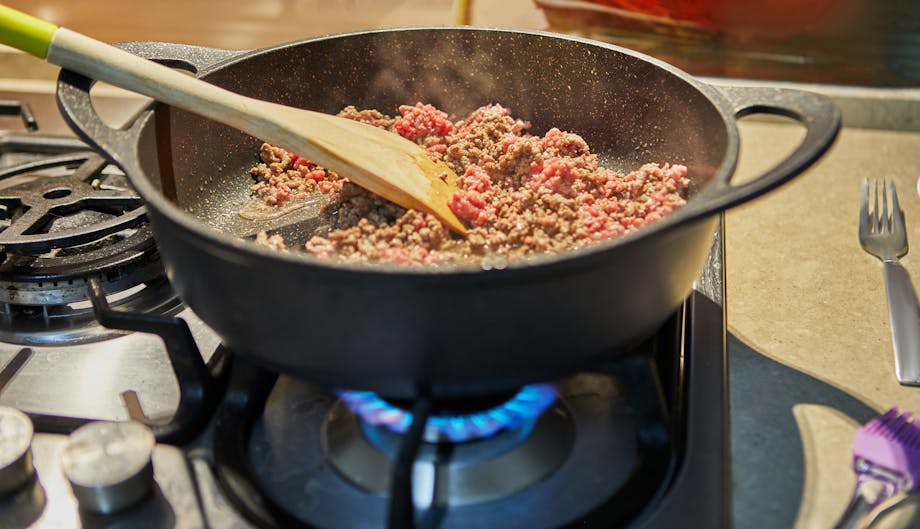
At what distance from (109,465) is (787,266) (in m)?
0.86

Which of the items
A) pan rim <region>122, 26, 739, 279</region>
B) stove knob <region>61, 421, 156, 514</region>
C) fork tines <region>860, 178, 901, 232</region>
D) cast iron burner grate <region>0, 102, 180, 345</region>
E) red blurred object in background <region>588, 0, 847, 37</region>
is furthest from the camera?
red blurred object in background <region>588, 0, 847, 37</region>

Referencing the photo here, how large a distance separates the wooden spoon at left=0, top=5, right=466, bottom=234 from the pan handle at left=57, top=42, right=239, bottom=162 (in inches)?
0.9

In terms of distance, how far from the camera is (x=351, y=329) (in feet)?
2.02

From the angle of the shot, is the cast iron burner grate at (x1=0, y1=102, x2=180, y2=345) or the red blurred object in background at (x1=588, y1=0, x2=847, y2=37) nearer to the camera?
the cast iron burner grate at (x1=0, y1=102, x2=180, y2=345)

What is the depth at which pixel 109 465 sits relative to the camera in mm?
695

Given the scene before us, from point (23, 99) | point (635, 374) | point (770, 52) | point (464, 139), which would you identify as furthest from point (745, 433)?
point (23, 99)

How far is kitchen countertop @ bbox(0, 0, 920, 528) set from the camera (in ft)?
2.54

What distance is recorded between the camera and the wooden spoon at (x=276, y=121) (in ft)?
2.70

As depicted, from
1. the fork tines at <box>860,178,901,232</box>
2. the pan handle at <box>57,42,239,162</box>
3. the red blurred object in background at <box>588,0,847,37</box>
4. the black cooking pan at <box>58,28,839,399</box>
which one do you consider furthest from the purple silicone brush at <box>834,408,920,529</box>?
the red blurred object in background at <box>588,0,847,37</box>

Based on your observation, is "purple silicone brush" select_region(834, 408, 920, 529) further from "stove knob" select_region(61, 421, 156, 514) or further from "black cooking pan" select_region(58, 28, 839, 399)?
"stove knob" select_region(61, 421, 156, 514)

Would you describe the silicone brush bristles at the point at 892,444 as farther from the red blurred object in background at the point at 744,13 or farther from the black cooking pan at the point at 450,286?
the red blurred object in background at the point at 744,13

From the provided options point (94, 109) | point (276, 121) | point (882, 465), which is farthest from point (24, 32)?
point (882, 465)

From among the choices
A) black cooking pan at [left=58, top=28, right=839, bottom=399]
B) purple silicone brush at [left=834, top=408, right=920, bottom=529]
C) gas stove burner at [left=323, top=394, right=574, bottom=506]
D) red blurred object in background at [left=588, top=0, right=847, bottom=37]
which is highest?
red blurred object in background at [left=588, top=0, right=847, bottom=37]

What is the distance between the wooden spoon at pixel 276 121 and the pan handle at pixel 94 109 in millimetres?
22
